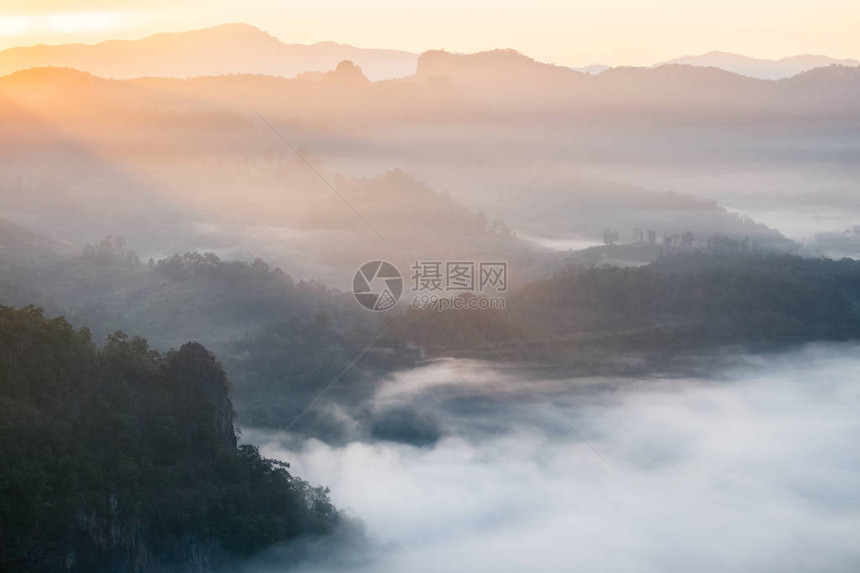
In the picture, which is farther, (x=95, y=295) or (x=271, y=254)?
(x=271, y=254)

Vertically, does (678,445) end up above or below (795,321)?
below

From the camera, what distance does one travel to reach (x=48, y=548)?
3028 cm

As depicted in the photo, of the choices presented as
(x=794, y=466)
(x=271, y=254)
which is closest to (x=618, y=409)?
(x=794, y=466)

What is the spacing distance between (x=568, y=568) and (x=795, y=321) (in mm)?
68429

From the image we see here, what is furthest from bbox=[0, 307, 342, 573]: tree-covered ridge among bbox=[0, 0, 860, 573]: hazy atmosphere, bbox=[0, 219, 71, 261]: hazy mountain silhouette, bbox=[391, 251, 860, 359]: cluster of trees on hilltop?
bbox=[0, 219, 71, 261]: hazy mountain silhouette

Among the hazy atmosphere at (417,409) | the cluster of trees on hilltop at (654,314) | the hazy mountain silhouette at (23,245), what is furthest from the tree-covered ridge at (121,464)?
the hazy mountain silhouette at (23,245)

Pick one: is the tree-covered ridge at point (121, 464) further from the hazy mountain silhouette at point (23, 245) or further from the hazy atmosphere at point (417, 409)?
the hazy mountain silhouette at point (23, 245)

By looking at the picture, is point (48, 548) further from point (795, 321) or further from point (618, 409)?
point (795, 321)
